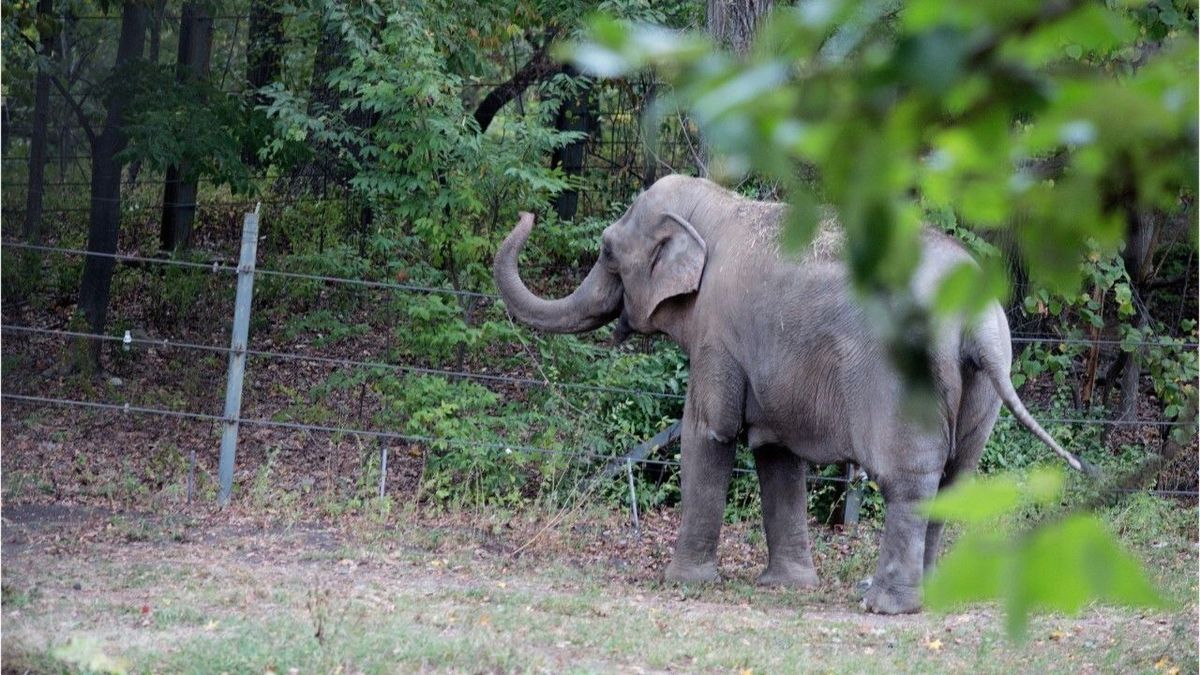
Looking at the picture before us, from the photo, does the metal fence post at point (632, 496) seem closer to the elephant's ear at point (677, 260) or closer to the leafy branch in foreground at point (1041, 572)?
the elephant's ear at point (677, 260)

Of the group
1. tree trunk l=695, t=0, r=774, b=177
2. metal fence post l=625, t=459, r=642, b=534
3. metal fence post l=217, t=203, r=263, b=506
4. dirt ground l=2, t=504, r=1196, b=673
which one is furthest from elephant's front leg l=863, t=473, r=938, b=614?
metal fence post l=217, t=203, r=263, b=506

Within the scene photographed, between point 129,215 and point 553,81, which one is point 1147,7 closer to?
point 553,81

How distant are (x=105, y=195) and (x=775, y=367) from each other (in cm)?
709

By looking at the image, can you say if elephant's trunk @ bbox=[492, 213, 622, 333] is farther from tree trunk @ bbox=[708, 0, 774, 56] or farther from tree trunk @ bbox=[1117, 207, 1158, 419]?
tree trunk @ bbox=[1117, 207, 1158, 419]

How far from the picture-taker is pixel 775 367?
7898 mm

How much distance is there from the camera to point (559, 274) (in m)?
15.2

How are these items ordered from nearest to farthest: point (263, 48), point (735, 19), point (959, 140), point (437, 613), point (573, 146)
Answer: point (959, 140) < point (437, 613) < point (735, 19) < point (263, 48) < point (573, 146)

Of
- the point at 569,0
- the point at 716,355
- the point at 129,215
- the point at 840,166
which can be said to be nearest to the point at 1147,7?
the point at 716,355

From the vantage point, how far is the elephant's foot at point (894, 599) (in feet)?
24.4

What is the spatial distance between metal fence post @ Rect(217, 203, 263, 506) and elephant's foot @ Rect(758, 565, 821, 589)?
3549 mm

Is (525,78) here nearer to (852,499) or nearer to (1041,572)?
(852,499)

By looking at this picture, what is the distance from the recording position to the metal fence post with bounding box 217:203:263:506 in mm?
9477

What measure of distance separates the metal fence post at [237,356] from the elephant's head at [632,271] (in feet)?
5.57

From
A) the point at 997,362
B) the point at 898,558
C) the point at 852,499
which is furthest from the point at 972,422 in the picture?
the point at 852,499
